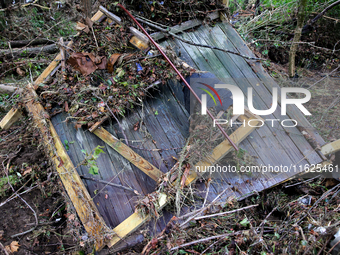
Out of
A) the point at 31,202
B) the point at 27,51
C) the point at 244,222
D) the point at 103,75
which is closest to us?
the point at 244,222

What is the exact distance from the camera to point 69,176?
2725 millimetres

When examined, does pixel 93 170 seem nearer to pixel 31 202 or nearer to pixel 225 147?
pixel 31 202

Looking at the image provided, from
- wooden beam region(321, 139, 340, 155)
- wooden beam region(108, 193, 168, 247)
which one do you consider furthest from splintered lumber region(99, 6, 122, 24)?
wooden beam region(321, 139, 340, 155)

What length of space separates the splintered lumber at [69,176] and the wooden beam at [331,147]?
2.97 m

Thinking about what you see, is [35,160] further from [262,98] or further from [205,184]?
[262,98]

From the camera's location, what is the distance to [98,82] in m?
3.37

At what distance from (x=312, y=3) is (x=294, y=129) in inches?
152

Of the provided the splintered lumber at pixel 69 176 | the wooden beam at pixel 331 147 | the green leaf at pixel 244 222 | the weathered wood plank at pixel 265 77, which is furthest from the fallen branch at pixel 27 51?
the wooden beam at pixel 331 147

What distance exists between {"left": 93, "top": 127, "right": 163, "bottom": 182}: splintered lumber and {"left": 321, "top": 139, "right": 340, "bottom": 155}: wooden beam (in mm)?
2262

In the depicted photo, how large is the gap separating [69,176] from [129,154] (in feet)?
2.59

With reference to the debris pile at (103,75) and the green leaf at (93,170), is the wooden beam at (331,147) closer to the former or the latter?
the debris pile at (103,75)

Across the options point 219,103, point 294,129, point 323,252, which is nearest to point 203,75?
point 219,103

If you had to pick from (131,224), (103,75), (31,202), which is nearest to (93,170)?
(131,224)

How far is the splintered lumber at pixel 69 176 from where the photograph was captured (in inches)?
94.5
